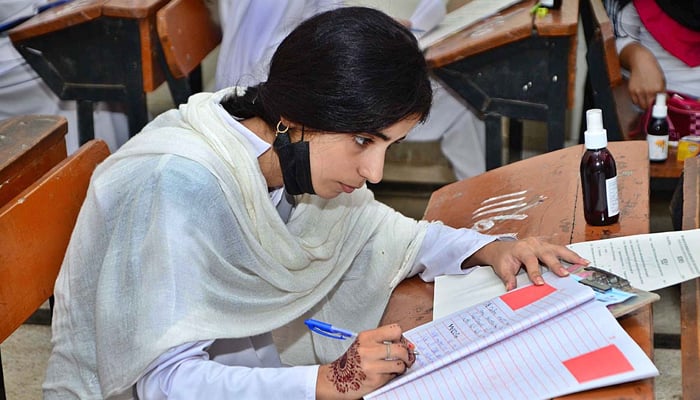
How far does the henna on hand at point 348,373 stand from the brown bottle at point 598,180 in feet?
2.14

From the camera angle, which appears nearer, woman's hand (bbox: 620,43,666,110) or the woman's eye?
the woman's eye

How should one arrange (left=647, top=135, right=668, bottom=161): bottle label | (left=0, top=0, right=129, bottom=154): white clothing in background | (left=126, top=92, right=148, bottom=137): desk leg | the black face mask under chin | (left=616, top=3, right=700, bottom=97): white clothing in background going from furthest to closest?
(left=0, top=0, right=129, bottom=154): white clothing in background < (left=616, top=3, right=700, bottom=97): white clothing in background < (left=126, top=92, right=148, bottom=137): desk leg < (left=647, top=135, right=668, bottom=161): bottle label < the black face mask under chin

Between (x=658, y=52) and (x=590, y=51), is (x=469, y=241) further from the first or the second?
(x=658, y=52)

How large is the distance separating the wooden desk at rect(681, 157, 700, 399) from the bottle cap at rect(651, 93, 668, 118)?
35.4 inches

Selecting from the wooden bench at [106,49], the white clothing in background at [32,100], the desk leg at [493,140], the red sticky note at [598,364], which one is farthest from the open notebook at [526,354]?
the white clothing in background at [32,100]

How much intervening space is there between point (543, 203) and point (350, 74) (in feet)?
1.97

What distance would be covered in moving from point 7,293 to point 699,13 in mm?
2395

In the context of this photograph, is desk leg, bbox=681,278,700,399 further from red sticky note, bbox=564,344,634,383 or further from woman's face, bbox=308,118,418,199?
woman's face, bbox=308,118,418,199

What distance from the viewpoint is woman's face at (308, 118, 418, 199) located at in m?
1.42

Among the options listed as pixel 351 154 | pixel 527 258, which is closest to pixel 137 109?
pixel 351 154

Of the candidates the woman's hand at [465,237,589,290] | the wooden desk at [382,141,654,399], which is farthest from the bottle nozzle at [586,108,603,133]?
the woman's hand at [465,237,589,290]

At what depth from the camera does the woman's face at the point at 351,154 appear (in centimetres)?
142

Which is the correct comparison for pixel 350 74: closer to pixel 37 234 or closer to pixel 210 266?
pixel 210 266

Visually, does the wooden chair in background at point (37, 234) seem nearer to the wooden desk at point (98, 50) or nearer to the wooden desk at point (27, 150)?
the wooden desk at point (27, 150)
